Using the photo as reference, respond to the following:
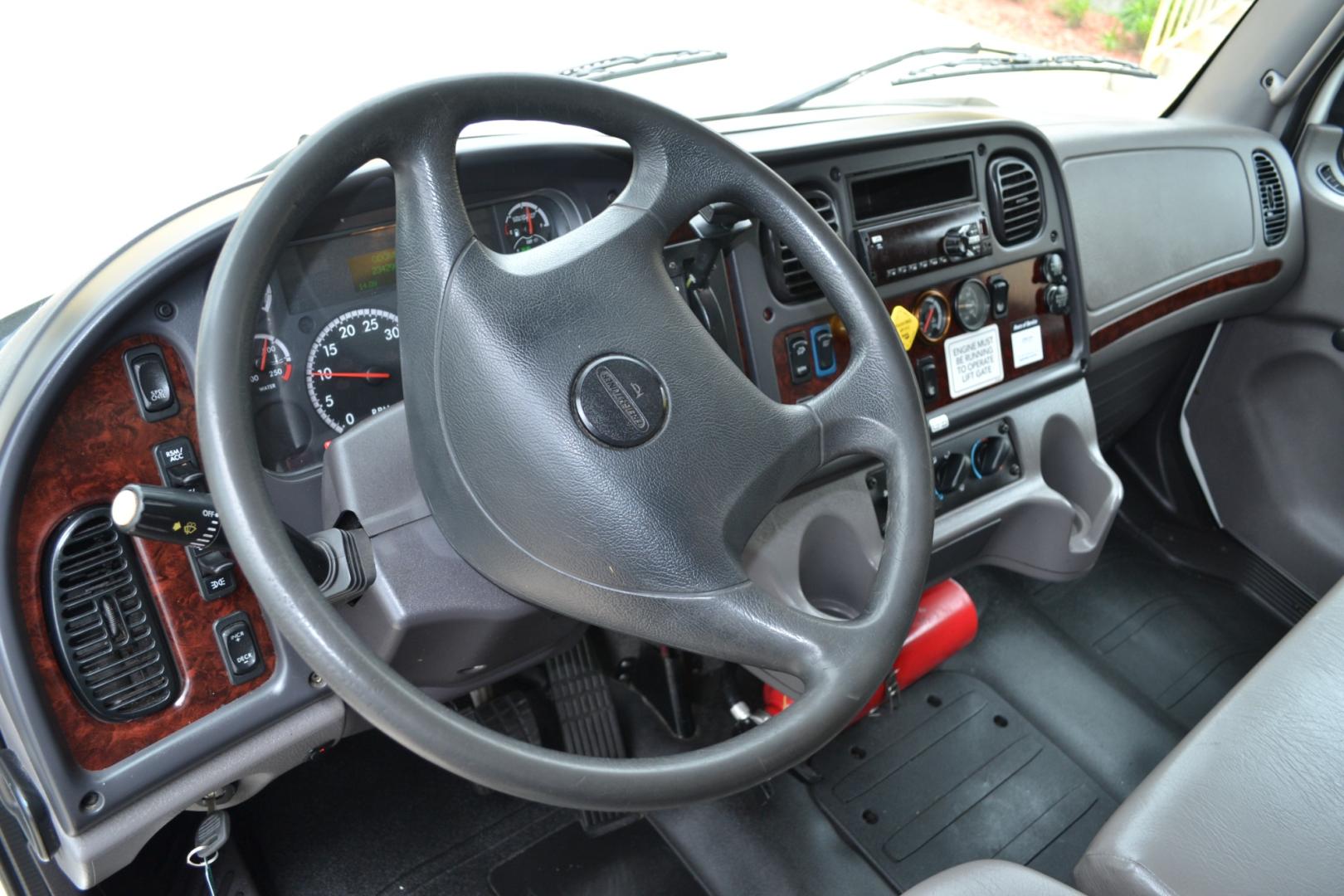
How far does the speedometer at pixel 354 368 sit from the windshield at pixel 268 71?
0.73 ft

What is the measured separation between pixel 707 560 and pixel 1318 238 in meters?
1.94

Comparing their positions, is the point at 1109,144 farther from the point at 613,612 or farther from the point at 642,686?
the point at 613,612

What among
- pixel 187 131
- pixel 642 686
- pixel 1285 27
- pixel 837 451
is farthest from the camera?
pixel 1285 27

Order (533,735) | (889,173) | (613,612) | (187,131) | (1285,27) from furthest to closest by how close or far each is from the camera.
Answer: (1285,27) → (533,735) → (889,173) → (187,131) → (613,612)

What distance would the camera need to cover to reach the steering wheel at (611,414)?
2.54 feet

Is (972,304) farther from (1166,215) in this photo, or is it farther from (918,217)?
(1166,215)

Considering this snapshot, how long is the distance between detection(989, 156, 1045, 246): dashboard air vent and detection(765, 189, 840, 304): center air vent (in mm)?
372

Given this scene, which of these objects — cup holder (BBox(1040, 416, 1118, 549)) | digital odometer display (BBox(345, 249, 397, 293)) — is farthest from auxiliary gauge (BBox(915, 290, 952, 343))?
digital odometer display (BBox(345, 249, 397, 293))

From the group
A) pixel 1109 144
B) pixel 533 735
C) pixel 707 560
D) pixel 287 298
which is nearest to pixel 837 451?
pixel 707 560

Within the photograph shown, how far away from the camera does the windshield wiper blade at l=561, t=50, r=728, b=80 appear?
63.4 inches

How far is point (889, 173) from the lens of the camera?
1488mm

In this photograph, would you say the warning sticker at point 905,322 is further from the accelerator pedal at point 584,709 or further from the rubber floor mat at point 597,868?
the rubber floor mat at point 597,868

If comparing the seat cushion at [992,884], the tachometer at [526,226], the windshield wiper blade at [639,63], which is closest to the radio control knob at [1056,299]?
the windshield wiper blade at [639,63]

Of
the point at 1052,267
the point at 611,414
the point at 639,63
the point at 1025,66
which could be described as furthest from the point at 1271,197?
the point at 611,414
